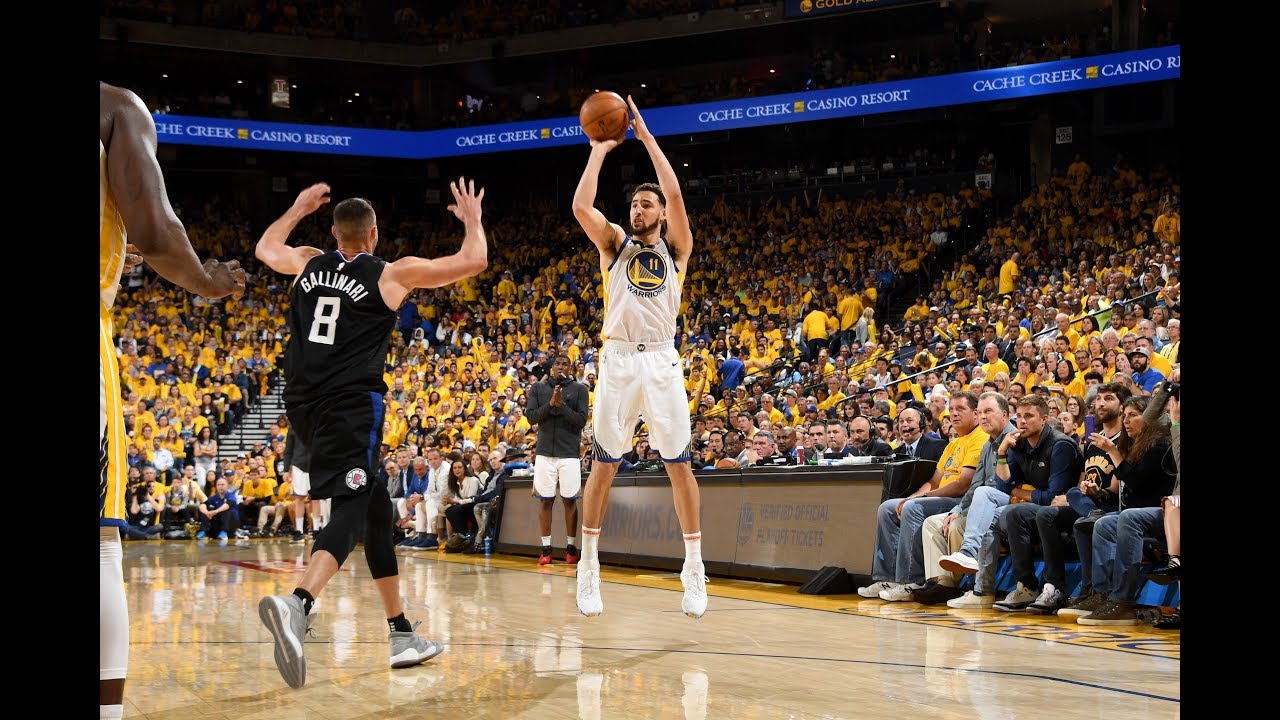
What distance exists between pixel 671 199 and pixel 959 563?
129 inches

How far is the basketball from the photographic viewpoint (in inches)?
252

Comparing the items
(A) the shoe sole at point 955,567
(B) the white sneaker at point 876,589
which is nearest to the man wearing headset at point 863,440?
(B) the white sneaker at point 876,589

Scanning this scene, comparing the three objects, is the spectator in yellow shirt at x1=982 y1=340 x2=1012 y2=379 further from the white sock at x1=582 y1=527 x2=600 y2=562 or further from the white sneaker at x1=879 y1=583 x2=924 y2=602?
the white sock at x1=582 y1=527 x2=600 y2=562

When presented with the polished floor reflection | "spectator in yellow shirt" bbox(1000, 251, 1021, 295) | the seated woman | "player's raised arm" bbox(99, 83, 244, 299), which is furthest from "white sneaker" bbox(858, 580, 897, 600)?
"spectator in yellow shirt" bbox(1000, 251, 1021, 295)

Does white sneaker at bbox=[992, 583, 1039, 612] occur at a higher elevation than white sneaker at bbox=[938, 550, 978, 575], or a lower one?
lower

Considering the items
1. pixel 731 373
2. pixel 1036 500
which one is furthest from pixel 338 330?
pixel 731 373

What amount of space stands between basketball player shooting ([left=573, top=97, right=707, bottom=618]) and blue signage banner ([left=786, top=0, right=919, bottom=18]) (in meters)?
20.7

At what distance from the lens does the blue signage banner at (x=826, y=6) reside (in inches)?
1000

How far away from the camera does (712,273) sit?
2483cm

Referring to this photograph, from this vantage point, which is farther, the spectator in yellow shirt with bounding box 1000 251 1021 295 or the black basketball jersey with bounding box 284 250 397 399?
the spectator in yellow shirt with bounding box 1000 251 1021 295

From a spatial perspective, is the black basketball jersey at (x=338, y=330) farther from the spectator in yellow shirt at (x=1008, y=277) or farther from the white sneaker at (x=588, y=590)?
the spectator in yellow shirt at (x=1008, y=277)

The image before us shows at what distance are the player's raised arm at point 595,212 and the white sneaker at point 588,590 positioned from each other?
5.78 feet
